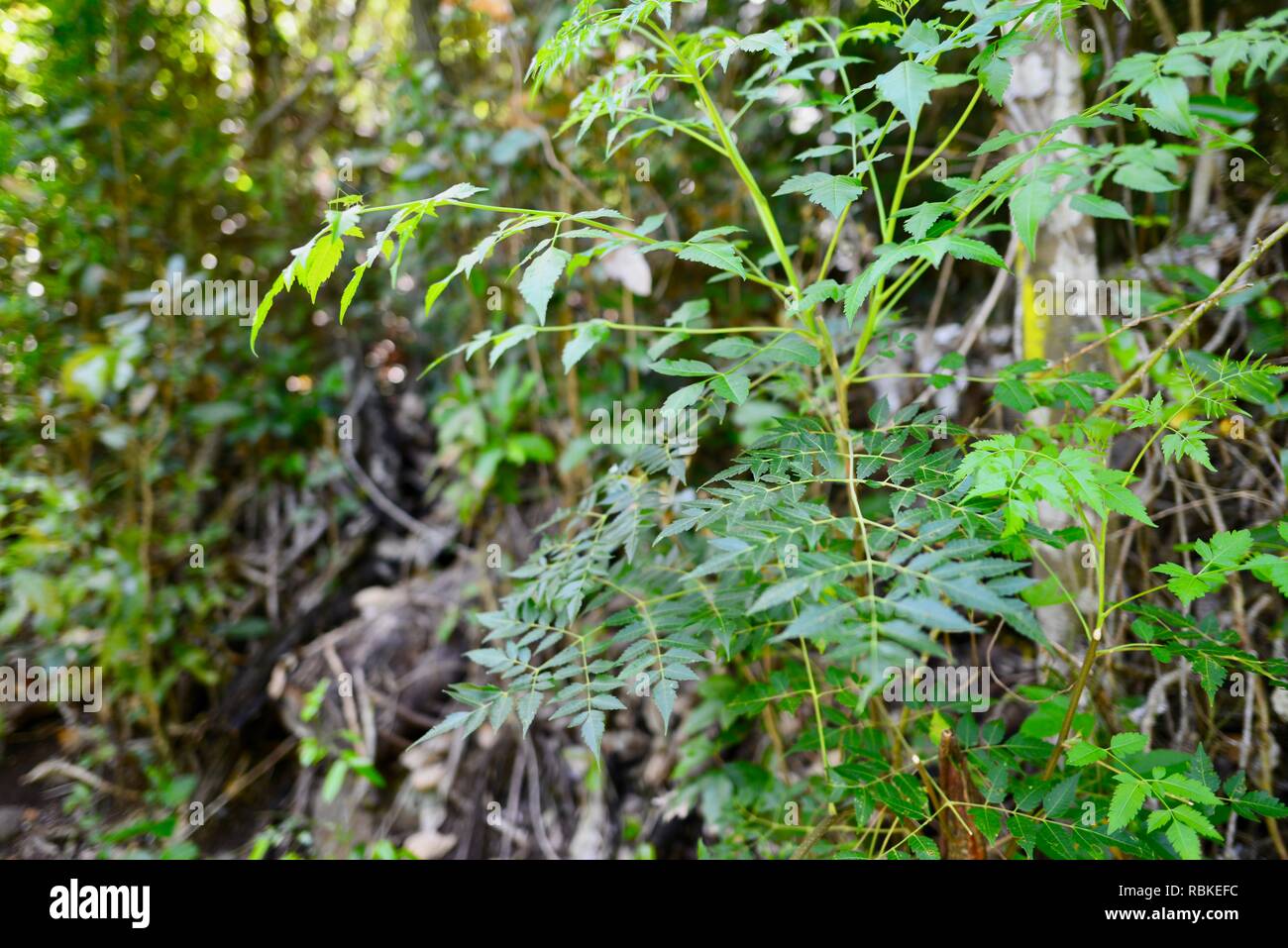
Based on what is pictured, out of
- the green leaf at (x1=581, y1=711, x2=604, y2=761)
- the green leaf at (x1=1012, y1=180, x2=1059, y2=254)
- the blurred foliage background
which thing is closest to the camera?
the green leaf at (x1=1012, y1=180, x2=1059, y2=254)

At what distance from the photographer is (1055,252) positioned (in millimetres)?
1543

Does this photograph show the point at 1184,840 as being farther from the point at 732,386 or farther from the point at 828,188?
the point at 828,188

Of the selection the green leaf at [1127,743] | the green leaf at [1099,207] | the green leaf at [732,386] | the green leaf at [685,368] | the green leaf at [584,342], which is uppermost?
the green leaf at [1099,207]

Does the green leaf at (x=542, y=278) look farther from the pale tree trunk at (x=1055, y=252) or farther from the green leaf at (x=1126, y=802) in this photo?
the pale tree trunk at (x=1055, y=252)

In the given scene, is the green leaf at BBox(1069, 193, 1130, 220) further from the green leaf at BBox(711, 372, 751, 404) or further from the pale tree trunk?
the pale tree trunk

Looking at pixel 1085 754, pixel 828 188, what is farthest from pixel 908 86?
pixel 1085 754

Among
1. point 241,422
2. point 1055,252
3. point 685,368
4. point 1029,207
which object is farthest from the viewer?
point 241,422

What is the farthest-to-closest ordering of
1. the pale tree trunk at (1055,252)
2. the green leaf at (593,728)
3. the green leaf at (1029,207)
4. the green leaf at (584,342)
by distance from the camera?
the pale tree trunk at (1055,252) → the green leaf at (584,342) → the green leaf at (593,728) → the green leaf at (1029,207)

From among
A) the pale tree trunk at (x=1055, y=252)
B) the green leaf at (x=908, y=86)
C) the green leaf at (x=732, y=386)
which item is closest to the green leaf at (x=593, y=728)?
the green leaf at (x=732, y=386)

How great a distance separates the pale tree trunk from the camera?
1488mm

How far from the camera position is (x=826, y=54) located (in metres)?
2.14

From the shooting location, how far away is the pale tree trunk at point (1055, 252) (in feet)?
4.88

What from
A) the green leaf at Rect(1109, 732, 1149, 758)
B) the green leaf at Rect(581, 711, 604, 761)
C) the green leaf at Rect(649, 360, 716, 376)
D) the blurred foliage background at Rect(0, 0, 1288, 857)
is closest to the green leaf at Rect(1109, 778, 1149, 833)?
the green leaf at Rect(1109, 732, 1149, 758)
